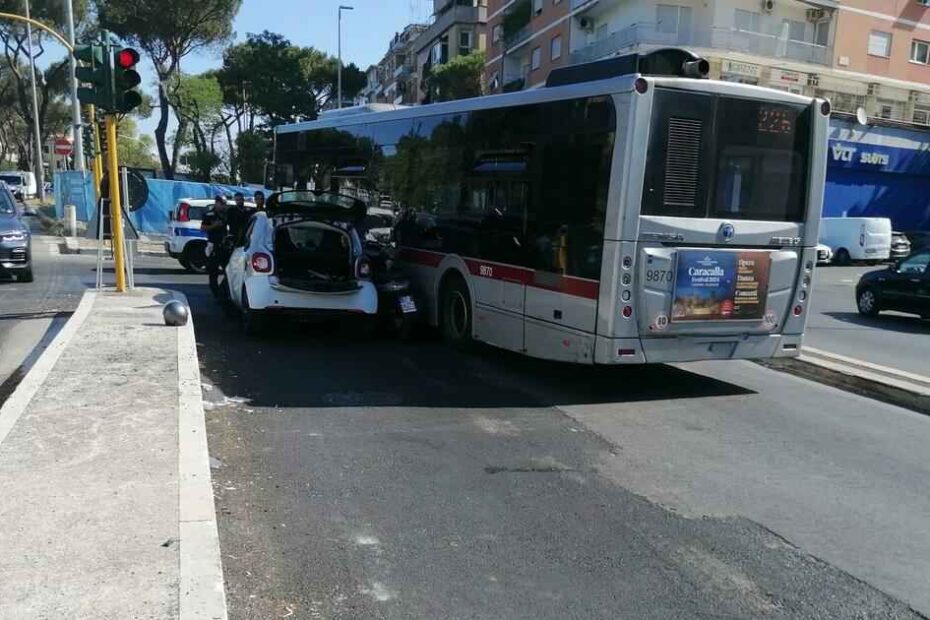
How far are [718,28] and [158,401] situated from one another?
39784mm

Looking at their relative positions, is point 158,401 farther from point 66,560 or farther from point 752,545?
point 752,545

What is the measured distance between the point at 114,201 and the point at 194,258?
7526mm

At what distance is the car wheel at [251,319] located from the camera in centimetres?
1007

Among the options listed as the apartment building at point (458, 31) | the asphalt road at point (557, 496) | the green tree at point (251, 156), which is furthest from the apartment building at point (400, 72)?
the asphalt road at point (557, 496)

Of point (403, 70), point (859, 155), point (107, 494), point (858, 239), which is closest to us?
point (107, 494)

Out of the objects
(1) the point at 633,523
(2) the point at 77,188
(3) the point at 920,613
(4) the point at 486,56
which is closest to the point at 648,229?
(1) the point at 633,523

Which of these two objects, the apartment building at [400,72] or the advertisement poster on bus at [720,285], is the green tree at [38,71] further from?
the advertisement poster on bus at [720,285]

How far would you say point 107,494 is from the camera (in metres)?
4.38

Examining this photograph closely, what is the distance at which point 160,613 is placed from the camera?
3201 millimetres

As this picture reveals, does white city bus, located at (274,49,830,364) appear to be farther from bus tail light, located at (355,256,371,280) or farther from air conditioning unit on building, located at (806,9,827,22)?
air conditioning unit on building, located at (806,9,827,22)

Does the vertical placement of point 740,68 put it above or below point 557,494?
above

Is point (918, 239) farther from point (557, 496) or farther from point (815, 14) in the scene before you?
point (557, 496)

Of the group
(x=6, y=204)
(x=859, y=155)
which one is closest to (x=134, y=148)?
(x=859, y=155)

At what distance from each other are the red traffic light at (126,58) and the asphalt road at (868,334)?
34.7 ft
